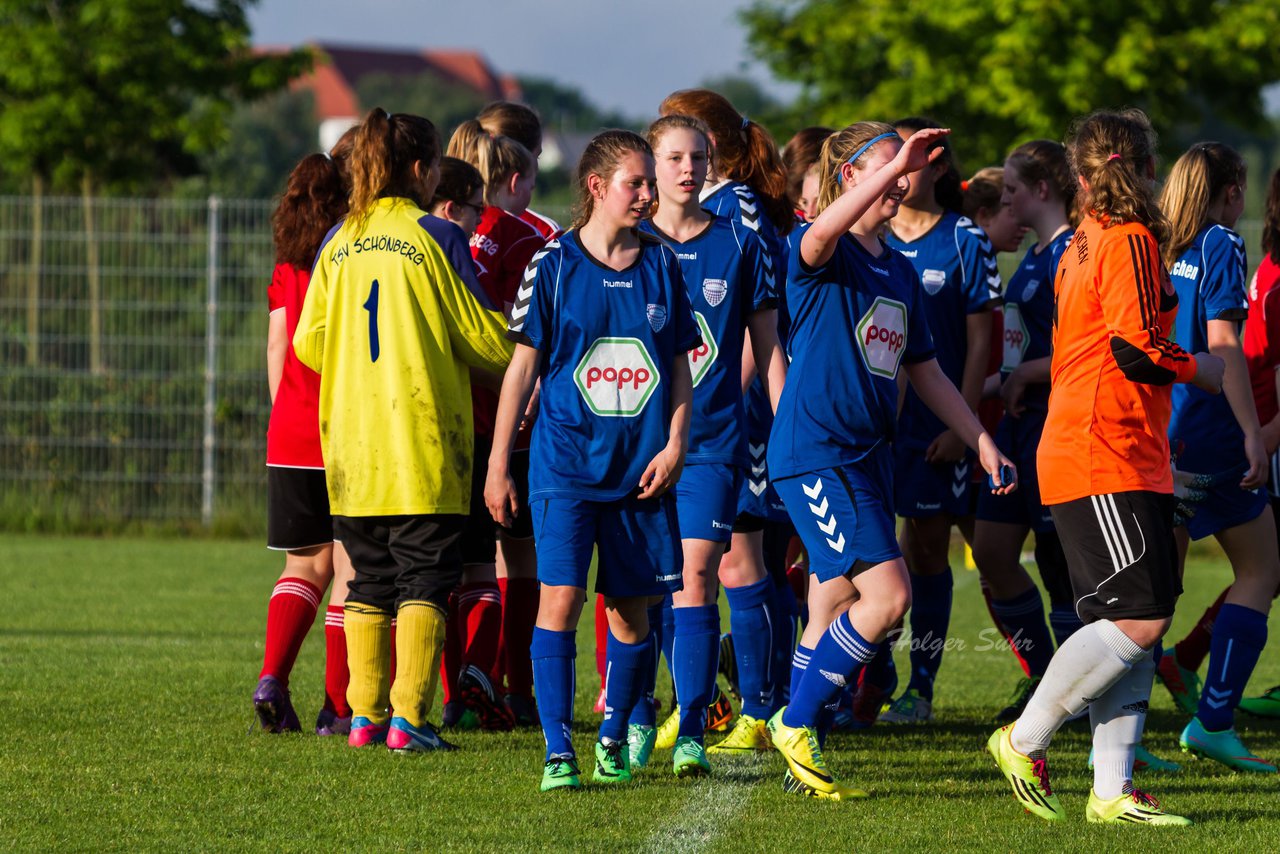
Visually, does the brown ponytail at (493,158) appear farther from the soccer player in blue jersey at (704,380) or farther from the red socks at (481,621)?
the red socks at (481,621)

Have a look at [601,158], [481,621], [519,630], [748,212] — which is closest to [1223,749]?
[748,212]

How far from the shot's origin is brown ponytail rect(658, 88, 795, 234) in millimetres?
6277

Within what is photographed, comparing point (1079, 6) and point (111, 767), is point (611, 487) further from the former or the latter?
point (1079, 6)

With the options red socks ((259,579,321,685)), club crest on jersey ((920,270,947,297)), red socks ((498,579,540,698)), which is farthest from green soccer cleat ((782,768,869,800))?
club crest on jersey ((920,270,947,297))

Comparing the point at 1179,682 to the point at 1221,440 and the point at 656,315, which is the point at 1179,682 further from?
the point at 656,315

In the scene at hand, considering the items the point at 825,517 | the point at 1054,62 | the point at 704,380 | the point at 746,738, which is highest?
the point at 1054,62

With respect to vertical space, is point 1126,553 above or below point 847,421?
below

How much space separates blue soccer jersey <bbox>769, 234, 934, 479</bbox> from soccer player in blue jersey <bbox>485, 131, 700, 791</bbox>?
13.6 inches

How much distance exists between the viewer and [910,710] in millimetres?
7020

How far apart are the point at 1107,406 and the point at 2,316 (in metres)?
11.7

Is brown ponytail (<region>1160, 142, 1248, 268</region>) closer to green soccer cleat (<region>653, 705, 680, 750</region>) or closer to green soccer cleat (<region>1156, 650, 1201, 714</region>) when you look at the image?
green soccer cleat (<region>1156, 650, 1201, 714</region>)

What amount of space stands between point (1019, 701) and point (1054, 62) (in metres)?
15.6

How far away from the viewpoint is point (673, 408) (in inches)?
205

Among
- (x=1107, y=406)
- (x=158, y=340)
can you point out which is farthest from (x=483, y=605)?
(x=158, y=340)
